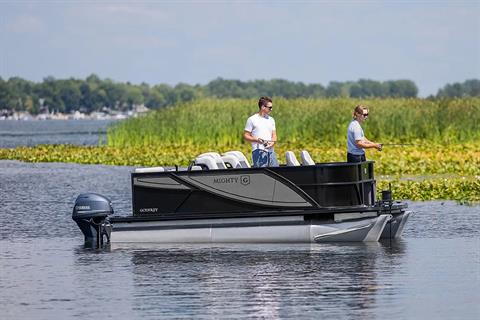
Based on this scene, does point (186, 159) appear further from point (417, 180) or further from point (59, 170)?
point (417, 180)

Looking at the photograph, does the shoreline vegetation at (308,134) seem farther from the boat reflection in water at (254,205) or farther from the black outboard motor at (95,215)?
the black outboard motor at (95,215)

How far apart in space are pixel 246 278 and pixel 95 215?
15.0 ft

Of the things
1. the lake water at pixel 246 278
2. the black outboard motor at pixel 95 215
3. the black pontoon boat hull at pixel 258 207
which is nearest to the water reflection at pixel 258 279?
the lake water at pixel 246 278

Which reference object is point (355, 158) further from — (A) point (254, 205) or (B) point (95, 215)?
(B) point (95, 215)

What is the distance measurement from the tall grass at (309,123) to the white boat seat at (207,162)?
26412 millimetres

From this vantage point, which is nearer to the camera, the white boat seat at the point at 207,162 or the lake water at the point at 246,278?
the lake water at the point at 246,278

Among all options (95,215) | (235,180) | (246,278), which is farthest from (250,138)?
(246,278)

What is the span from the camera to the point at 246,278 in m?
15.8

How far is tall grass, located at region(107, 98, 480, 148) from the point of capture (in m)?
47.0

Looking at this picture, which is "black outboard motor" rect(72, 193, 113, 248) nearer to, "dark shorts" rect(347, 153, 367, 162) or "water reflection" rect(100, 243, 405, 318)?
"water reflection" rect(100, 243, 405, 318)

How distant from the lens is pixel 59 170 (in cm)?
4175

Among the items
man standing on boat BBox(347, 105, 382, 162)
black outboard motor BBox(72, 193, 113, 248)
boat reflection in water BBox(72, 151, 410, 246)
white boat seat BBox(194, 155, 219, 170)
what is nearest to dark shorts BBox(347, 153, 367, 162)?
man standing on boat BBox(347, 105, 382, 162)

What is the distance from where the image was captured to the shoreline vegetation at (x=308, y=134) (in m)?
38.8

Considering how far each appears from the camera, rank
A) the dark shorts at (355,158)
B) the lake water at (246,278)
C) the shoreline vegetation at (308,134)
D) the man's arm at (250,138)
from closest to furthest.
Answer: the lake water at (246,278), the man's arm at (250,138), the dark shorts at (355,158), the shoreline vegetation at (308,134)
